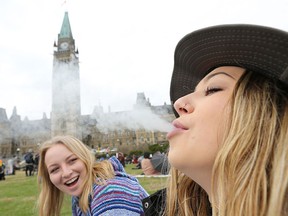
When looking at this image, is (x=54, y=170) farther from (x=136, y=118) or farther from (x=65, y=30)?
(x=65, y=30)

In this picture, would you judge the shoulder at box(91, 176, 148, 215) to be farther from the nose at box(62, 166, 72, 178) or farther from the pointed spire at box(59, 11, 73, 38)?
the pointed spire at box(59, 11, 73, 38)

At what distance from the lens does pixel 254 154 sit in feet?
2.91

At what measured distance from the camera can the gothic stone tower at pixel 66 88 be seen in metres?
57.1

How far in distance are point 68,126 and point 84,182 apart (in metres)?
72.9

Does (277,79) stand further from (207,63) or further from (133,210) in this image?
(133,210)

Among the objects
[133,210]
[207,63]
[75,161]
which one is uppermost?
[207,63]

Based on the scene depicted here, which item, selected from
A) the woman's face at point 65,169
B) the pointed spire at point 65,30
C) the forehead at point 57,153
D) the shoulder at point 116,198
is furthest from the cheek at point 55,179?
the pointed spire at point 65,30

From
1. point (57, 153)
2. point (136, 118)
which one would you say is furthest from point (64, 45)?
point (57, 153)

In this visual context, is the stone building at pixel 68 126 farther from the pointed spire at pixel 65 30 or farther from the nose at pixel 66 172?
the nose at pixel 66 172

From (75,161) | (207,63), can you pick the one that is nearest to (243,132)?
(207,63)

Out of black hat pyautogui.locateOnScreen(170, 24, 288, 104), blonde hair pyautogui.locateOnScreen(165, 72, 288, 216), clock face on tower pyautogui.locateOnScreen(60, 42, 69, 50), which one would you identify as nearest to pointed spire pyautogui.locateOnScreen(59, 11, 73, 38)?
clock face on tower pyautogui.locateOnScreen(60, 42, 69, 50)

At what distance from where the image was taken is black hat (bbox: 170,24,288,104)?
898mm

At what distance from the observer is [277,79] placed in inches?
38.5

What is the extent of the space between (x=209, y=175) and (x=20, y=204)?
8679mm
